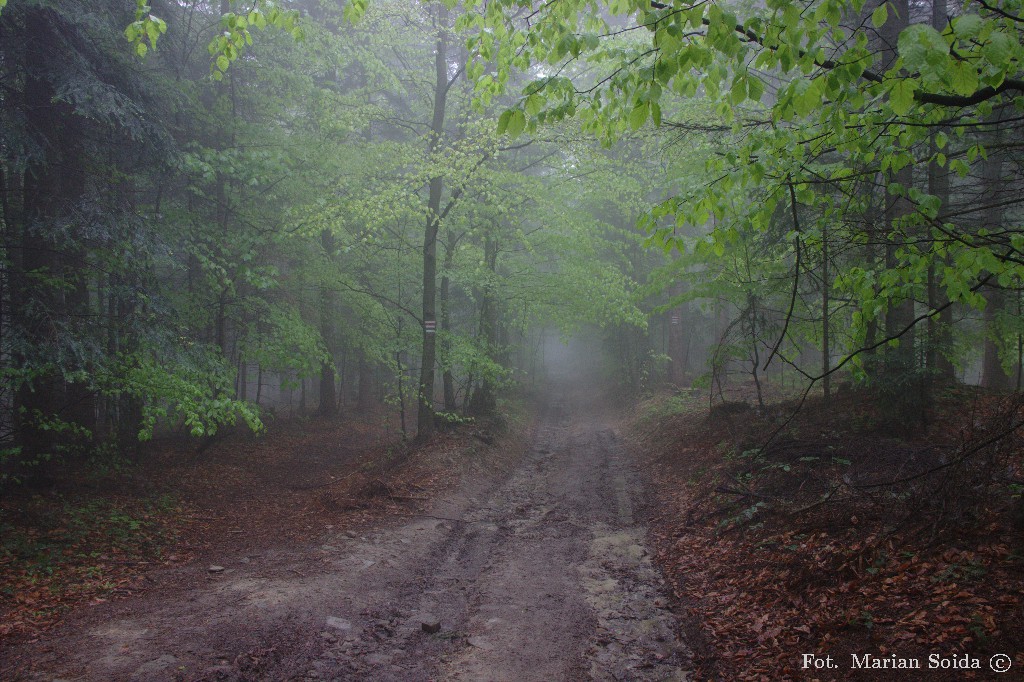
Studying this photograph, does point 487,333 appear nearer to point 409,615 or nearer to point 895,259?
point 895,259

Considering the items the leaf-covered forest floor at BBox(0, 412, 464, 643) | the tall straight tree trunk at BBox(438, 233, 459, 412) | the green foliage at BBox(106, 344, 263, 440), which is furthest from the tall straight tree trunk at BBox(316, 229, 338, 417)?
the green foliage at BBox(106, 344, 263, 440)

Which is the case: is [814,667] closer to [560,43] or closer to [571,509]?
[560,43]

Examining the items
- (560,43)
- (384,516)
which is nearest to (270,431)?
(384,516)

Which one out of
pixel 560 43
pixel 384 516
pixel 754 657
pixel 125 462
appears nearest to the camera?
pixel 560 43

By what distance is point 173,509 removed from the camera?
9289 mm


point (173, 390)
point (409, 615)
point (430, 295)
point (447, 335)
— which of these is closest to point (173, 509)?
point (173, 390)

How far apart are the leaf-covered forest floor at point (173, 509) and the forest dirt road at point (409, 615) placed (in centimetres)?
63

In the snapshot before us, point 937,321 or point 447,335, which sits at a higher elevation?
point 447,335

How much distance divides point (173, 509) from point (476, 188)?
8.91 meters

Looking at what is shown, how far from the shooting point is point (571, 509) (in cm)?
973

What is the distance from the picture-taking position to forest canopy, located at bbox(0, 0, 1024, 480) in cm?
Result: 368

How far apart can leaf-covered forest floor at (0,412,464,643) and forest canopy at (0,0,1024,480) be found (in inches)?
42.3

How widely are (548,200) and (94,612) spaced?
12653 millimetres

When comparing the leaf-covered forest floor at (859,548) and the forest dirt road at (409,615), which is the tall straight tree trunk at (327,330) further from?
the leaf-covered forest floor at (859,548)
